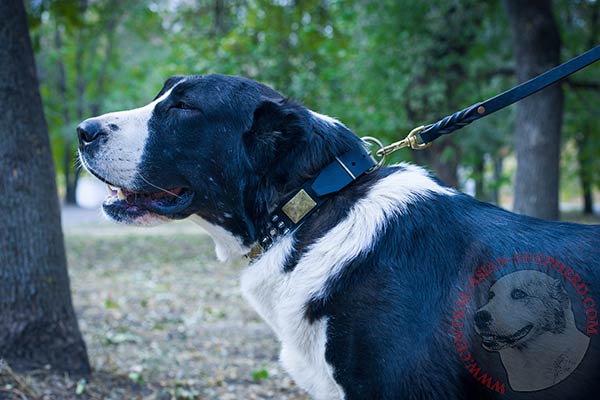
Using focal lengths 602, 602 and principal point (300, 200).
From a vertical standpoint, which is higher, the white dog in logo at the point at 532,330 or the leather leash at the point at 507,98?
the leather leash at the point at 507,98

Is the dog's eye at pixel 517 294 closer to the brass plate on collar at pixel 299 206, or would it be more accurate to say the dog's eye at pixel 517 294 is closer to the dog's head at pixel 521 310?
the dog's head at pixel 521 310

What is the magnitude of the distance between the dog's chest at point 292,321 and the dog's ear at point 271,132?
1.30 feet

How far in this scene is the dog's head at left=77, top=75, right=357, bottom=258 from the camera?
104 inches

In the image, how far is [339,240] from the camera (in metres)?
2.42

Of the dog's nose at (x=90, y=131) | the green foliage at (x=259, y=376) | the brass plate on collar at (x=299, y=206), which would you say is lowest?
the green foliage at (x=259, y=376)

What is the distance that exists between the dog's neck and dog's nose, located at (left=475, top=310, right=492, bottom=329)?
112mm

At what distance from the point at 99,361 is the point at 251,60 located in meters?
8.65

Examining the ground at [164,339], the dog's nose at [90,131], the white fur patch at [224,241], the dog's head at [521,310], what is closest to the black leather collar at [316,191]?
the white fur patch at [224,241]

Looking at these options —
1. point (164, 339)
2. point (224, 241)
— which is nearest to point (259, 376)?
point (164, 339)

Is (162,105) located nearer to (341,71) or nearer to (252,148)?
(252,148)

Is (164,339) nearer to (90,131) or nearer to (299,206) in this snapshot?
(90,131)

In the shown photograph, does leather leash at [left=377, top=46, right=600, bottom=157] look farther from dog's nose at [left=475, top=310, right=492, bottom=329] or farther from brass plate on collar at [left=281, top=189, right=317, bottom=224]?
dog's nose at [left=475, top=310, right=492, bottom=329]

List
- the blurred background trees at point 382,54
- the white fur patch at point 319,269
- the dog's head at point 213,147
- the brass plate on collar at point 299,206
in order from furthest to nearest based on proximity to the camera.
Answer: the blurred background trees at point 382,54 → the dog's head at point 213,147 → the brass plate on collar at point 299,206 → the white fur patch at point 319,269

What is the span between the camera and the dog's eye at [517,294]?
7.22 feet
